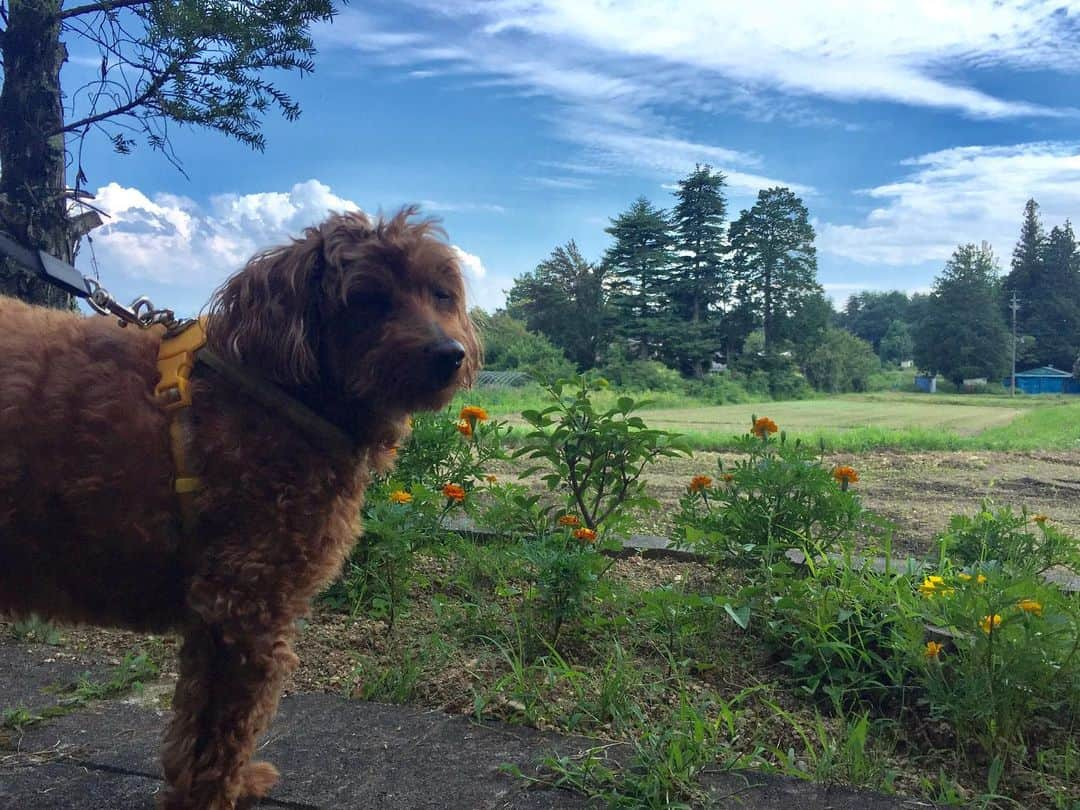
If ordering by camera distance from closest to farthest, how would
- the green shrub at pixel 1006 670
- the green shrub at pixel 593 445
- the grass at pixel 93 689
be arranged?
the green shrub at pixel 1006 670 < the grass at pixel 93 689 < the green shrub at pixel 593 445

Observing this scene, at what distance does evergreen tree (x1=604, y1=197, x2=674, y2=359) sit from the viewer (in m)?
32.3

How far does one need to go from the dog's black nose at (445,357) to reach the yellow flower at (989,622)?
1.78m

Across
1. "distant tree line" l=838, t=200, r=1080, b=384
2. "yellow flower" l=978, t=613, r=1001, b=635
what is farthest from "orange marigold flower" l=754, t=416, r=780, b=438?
"distant tree line" l=838, t=200, r=1080, b=384

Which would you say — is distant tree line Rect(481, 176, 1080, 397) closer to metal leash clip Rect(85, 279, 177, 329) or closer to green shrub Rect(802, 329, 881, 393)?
green shrub Rect(802, 329, 881, 393)

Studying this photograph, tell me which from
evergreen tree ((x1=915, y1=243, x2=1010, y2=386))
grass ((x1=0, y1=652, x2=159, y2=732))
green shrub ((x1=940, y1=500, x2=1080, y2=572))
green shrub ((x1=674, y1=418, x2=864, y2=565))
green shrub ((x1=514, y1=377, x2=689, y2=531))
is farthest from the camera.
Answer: evergreen tree ((x1=915, y1=243, x2=1010, y2=386))

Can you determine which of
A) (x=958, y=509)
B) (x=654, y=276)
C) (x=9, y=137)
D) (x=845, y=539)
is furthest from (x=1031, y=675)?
(x=654, y=276)

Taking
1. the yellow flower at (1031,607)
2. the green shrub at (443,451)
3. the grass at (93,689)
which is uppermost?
the green shrub at (443,451)

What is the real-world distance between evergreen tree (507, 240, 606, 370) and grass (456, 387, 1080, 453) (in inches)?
312

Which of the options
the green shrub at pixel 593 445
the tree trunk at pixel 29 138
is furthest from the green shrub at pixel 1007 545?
the tree trunk at pixel 29 138

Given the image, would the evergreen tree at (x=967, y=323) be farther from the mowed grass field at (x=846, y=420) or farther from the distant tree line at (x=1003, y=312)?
the mowed grass field at (x=846, y=420)

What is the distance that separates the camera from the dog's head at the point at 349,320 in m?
1.96

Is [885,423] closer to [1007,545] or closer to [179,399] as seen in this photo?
[1007,545]

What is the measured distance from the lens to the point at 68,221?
392 cm

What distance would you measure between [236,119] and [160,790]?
11.1 feet
